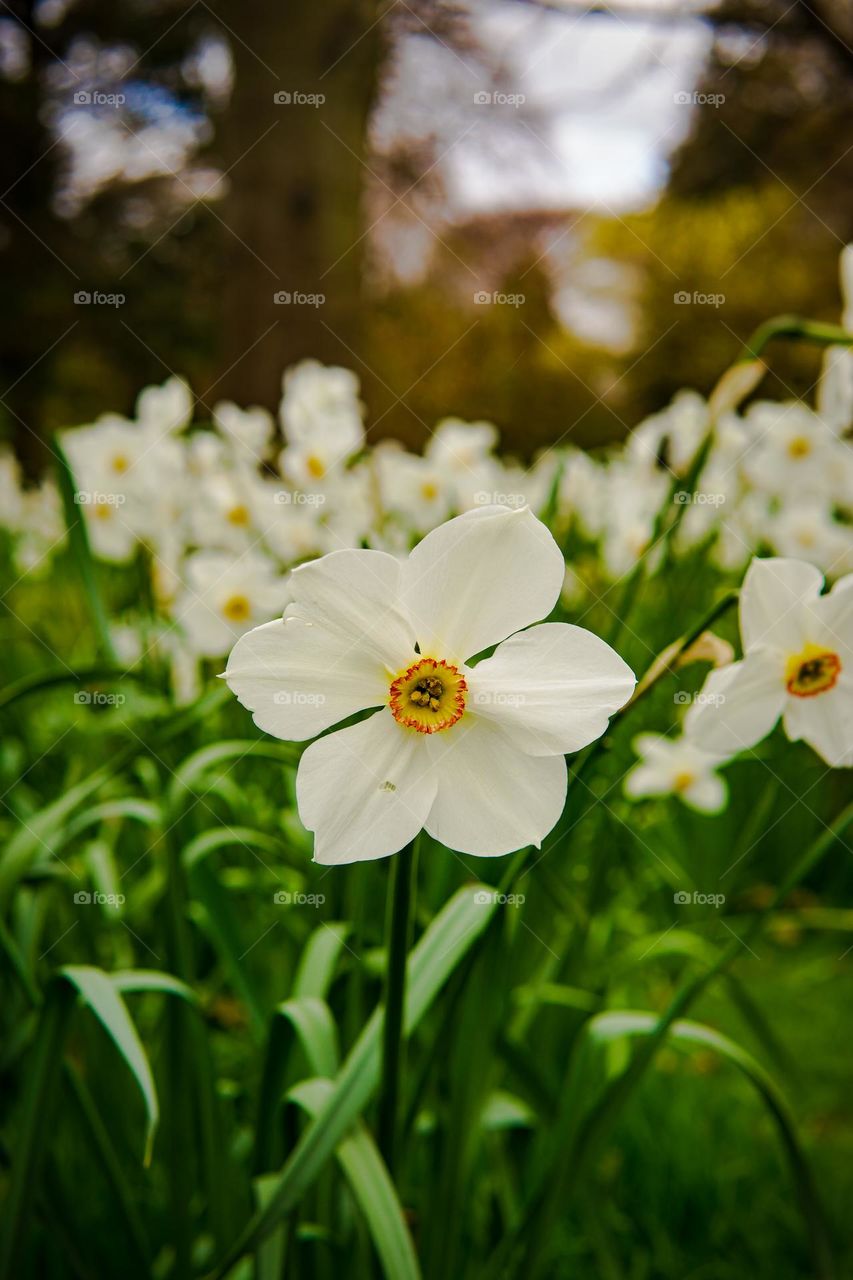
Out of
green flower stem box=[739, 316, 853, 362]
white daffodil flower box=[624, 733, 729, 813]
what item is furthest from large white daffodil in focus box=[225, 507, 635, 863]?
white daffodil flower box=[624, 733, 729, 813]

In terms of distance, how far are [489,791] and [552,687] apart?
9cm

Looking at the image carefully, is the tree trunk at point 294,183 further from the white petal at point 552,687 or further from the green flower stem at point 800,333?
the white petal at point 552,687

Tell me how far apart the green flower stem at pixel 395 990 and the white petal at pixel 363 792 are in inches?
2.1

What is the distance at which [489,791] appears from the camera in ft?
2.50

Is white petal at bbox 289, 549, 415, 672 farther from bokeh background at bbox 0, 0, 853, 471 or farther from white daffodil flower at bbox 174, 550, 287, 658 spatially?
bokeh background at bbox 0, 0, 853, 471

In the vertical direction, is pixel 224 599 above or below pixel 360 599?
below

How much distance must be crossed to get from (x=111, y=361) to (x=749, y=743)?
12400 mm

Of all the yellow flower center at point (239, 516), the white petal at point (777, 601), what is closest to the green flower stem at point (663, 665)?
the white petal at point (777, 601)

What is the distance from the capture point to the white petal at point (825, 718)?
927 millimetres

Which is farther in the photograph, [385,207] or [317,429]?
[385,207]

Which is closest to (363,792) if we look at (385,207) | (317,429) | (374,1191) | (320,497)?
(374,1191)

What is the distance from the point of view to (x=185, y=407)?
2.28m

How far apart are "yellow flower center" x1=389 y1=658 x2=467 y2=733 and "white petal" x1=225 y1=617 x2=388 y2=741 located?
25 millimetres

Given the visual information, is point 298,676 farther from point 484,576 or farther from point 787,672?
point 787,672
